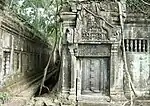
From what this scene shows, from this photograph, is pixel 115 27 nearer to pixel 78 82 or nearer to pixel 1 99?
pixel 78 82

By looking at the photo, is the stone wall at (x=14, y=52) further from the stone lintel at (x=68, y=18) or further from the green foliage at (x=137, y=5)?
the green foliage at (x=137, y=5)

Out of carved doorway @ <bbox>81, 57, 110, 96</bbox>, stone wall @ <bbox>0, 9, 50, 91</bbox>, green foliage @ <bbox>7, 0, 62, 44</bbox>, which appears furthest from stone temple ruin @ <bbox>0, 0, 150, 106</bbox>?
green foliage @ <bbox>7, 0, 62, 44</bbox>

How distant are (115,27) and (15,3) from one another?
5.24 m

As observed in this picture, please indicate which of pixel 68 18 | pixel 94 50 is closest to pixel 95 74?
pixel 94 50

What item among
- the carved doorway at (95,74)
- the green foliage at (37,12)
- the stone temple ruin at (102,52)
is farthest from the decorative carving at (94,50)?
the green foliage at (37,12)

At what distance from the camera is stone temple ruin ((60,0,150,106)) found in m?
7.93

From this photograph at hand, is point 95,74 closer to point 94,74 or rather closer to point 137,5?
point 94,74

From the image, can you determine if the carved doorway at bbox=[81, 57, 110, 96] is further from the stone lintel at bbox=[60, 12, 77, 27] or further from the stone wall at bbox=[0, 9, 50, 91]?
the stone wall at bbox=[0, 9, 50, 91]

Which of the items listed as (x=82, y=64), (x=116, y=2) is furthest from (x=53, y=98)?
(x=116, y=2)

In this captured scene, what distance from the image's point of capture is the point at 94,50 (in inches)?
317

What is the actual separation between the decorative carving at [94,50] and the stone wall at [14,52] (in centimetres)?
270

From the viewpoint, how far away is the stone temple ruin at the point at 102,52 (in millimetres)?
7930

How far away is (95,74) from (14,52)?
3.91 meters

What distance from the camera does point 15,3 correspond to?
36.7ft
